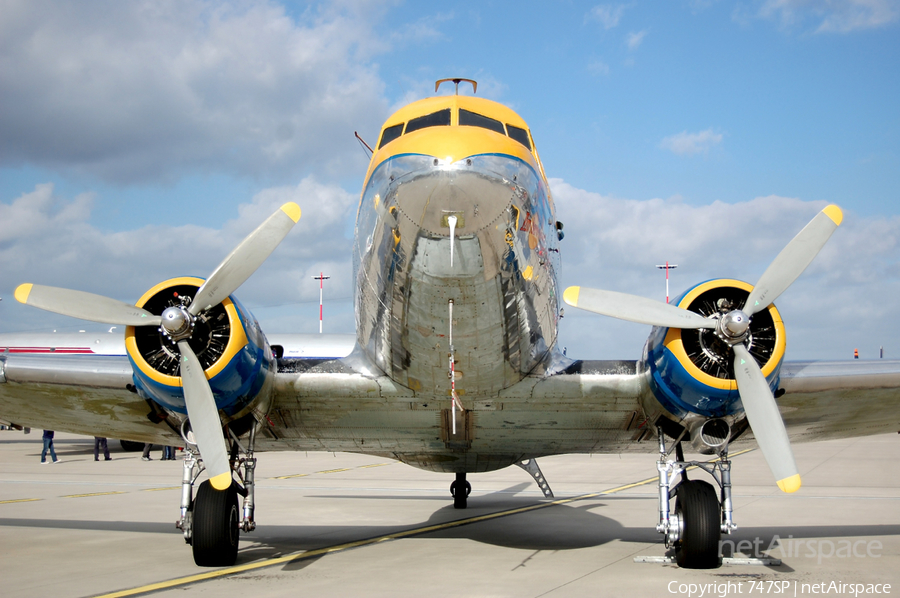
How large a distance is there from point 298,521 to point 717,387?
794 cm

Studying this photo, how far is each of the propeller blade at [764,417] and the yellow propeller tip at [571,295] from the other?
5.53ft

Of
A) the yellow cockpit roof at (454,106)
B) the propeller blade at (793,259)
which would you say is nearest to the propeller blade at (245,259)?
the yellow cockpit roof at (454,106)

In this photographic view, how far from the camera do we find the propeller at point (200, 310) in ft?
25.5

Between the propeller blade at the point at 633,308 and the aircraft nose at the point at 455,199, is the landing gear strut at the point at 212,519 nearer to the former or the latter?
the aircraft nose at the point at 455,199

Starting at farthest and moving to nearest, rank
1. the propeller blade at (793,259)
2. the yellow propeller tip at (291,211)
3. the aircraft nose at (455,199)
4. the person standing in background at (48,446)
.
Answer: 1. the person standing in background at (48,446)
2. the yellow propeller tip at (291,211)
3. the propeller blade at (793,259)
4. the aircraft nose at (455,199)

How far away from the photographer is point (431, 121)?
7406mm

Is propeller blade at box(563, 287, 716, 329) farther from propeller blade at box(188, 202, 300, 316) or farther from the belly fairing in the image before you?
propeller blade at box(188, 202, 300, 316)

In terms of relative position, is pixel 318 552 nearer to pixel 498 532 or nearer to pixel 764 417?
pixel 498 532

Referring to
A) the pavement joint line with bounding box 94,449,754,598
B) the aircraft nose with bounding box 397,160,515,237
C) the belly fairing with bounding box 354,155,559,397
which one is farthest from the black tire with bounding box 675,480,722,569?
the aircraft nose with bounding box 397,160,515,237

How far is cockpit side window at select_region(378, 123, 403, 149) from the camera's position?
25.1 ft

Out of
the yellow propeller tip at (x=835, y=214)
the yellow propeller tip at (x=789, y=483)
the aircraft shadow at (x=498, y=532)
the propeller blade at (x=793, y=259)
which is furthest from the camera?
the aircraft shadow at (x=498, y=532)

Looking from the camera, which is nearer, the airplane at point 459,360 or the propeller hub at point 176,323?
the airplane at point 459,360

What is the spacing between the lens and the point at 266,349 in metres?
8.80

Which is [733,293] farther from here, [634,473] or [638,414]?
[634,473]
